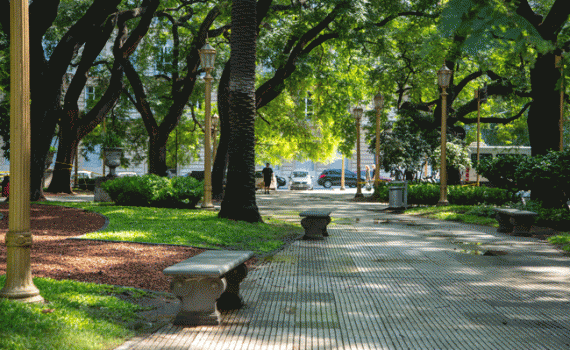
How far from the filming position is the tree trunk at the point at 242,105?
12.8 metres

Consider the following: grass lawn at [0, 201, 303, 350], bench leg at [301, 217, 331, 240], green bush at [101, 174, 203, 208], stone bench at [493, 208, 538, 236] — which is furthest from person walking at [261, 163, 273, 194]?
grass lawn at [0, 201, 303, 350]

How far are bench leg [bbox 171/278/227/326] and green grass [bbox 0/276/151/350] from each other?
450 millimetres

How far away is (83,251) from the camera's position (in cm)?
820

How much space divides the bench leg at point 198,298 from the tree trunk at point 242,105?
7.88 metres

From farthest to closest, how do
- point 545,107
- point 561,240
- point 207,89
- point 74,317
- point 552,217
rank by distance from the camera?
point 207,89 → point 545,107 → point 552,217 → point 561,240 → point 74,317

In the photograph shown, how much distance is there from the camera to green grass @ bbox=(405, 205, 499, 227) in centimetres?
1515

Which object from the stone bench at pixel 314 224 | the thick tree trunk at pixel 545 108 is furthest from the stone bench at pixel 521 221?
the stone bench at pixel 314 224

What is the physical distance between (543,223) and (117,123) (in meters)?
29.3

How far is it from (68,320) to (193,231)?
20.0 ft

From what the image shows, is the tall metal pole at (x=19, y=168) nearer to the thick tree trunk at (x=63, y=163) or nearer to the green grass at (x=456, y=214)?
the green grass at (x=456, y=214)

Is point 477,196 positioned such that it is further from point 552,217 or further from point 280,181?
point 280,181

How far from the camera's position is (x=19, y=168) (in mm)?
4914

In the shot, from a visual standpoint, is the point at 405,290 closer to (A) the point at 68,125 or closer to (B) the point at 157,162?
(B) the point at 157,162

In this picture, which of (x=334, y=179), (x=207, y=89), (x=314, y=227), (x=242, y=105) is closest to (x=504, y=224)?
(x=314, y=227)
